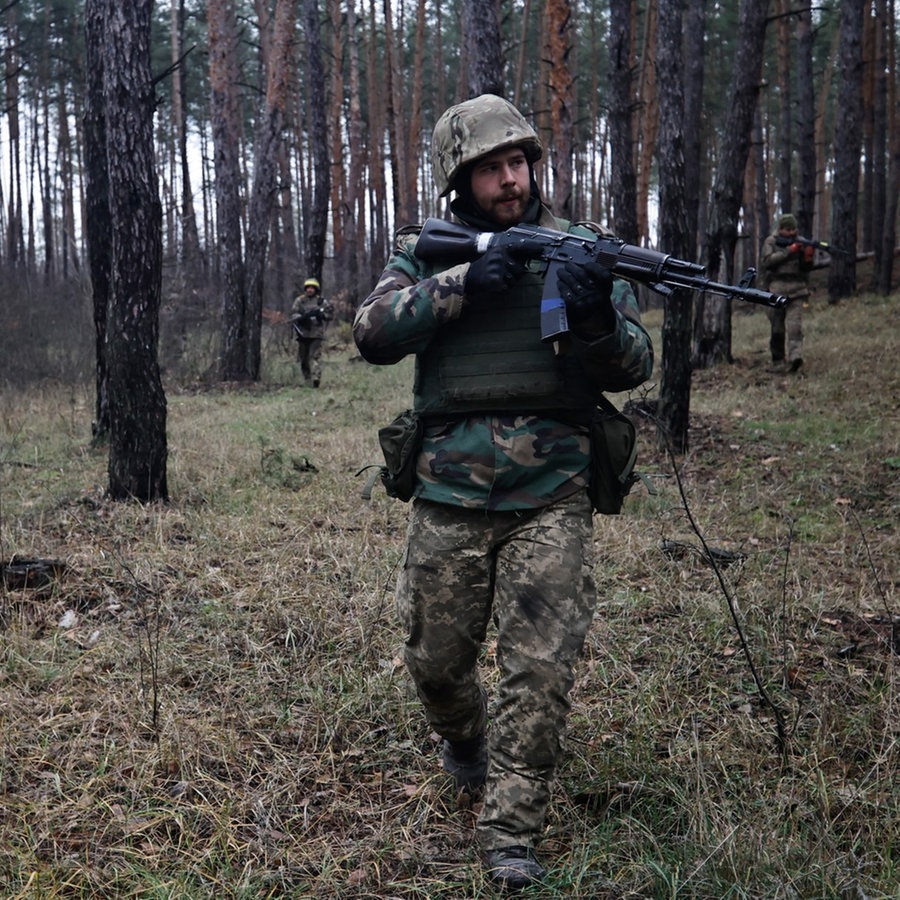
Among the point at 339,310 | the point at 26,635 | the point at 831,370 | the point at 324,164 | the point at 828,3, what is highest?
the point at 828,3

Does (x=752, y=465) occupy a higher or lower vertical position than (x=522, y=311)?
lower

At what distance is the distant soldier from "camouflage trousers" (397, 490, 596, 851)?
1236 cm

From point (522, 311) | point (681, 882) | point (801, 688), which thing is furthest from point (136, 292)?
point (681, 882)

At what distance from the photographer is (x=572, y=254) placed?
2.68 m

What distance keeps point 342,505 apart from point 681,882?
4426 mm

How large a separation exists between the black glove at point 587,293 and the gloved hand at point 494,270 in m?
0.17

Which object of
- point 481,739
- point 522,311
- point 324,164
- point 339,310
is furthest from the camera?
point 339,310

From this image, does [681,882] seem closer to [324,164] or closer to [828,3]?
[324,164]

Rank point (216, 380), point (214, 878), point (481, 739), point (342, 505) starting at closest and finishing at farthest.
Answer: point (214, 878) → point (481, 739) → point (342, 505) → point (216, 380)

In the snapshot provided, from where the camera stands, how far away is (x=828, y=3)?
28250 mm

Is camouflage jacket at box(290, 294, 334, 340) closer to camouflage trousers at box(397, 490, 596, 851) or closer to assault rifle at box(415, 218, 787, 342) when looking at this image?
assault rifle at box(415, 218, 787, 342)

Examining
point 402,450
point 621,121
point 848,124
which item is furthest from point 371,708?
point 848,124

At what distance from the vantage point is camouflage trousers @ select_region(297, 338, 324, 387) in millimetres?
14977

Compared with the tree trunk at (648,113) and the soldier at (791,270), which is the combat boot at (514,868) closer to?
the soldier at (791,270)
